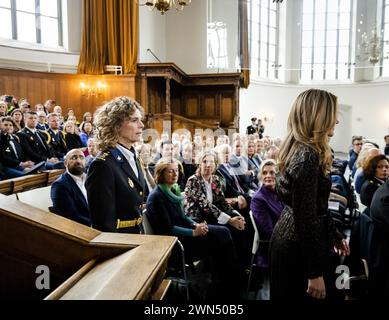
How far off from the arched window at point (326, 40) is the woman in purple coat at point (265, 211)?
1458cm

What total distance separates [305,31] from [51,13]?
1144cm

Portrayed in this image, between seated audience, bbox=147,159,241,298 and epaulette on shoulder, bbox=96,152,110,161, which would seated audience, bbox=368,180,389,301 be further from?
epaulette on shoulder, bbox=96,152,110,161

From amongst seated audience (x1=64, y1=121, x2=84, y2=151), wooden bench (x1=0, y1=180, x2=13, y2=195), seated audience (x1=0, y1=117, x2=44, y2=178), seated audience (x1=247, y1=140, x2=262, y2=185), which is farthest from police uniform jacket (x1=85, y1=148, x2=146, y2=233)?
seated audience (x1=64, y1=121, x2=84, y2=151)

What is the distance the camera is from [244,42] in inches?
549

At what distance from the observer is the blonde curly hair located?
5.72 ft

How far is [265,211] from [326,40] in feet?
51.9

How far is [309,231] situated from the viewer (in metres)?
1.38

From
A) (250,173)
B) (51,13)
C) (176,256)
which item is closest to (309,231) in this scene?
(176,256)

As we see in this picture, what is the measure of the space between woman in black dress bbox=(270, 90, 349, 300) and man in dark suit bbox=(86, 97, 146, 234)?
727 mm

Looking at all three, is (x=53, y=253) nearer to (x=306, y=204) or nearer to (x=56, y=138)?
(x=306, y=204)

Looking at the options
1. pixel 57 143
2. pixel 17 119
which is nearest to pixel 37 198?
pixel 17 119

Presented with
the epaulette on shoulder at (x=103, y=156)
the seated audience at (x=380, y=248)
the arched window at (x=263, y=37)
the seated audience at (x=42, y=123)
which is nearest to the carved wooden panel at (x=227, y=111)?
the arched window at (x=263, y=37)

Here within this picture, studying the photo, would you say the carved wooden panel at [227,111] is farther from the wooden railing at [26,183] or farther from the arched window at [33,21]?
the wooden railing at [26,183]
